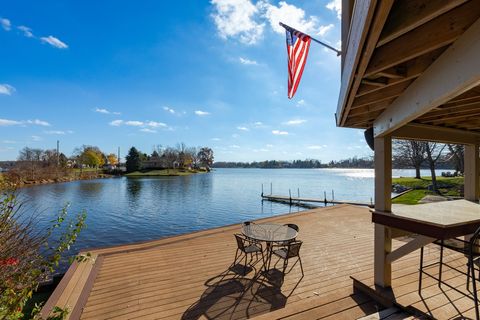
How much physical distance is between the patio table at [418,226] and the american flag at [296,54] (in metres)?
2.01

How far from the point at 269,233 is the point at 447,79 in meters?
3.20

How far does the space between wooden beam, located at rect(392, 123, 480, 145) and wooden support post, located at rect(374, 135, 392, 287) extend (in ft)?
0.86

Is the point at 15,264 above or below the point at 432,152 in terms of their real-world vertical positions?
below

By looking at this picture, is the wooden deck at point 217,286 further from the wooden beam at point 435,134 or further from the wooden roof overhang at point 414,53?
the wooden roof overhang at point 414,53

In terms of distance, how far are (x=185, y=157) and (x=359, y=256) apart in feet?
216

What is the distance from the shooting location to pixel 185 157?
67688mm

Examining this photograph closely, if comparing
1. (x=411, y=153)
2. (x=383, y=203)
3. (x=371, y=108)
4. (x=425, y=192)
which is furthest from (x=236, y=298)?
(x=411, y=153)

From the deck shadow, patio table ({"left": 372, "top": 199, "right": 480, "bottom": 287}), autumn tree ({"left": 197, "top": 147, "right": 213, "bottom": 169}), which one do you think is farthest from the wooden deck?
autumn tree ({"left": 197, "top": 147, "right": 213, "bottom": 169})

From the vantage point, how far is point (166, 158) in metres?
62.2

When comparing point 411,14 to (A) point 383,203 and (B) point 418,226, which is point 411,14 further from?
(A) point 383,203

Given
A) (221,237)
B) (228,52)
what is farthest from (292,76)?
(228,52)

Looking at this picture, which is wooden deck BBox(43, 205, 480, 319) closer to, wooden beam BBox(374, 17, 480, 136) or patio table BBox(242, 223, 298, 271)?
patio table BBox(242, 223, 298, 271)

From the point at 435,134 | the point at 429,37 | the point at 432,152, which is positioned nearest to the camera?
the point at 429,37

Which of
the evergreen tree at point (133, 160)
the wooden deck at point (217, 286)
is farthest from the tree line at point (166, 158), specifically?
the wooden deck at point (217, 286)
